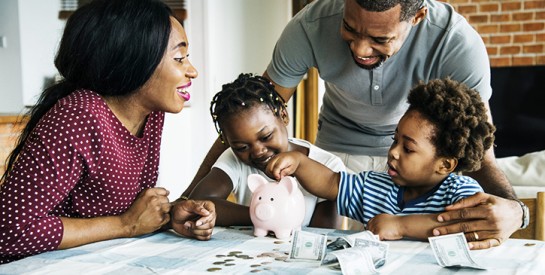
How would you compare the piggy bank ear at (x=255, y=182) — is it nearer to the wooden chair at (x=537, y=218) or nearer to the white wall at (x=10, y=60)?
the wooden chair at (x=537, y=218)

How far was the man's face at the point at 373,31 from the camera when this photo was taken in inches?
63.8

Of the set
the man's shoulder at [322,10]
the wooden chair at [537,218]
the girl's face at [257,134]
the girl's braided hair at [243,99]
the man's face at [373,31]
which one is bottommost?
the wooden chair at [537,218]

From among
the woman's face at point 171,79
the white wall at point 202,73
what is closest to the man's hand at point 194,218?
the woman's face at point 171,79

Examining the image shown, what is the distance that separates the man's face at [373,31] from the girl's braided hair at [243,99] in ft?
0.86

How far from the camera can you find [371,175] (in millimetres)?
1548

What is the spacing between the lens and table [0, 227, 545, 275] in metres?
1.12

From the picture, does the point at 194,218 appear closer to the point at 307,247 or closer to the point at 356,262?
the point at 307,247

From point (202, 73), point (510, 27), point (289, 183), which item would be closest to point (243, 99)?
point (289, 183)

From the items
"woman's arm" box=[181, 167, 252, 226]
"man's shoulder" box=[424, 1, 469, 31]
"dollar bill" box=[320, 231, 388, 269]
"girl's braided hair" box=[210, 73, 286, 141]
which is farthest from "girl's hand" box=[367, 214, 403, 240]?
"man's shoulder" box=[424, 1, 469, 31]

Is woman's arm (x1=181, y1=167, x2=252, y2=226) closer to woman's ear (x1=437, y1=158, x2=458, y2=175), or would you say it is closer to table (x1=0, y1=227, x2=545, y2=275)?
table (x1=0, y1=227, x2=545, y2=275)

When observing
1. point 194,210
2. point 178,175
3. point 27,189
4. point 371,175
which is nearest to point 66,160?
point 27,189

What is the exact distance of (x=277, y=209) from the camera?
138cm

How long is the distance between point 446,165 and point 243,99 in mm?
559

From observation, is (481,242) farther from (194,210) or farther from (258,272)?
(194,210)
